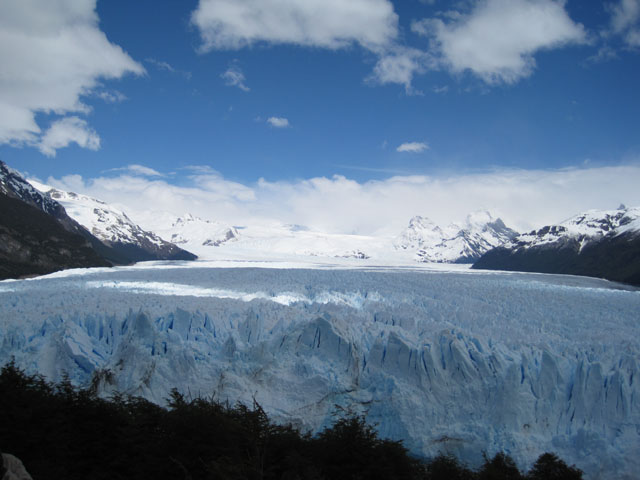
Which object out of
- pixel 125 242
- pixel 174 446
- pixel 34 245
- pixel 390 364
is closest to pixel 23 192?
pixel 34 245

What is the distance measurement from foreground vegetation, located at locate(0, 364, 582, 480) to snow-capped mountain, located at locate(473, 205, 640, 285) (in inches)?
2262

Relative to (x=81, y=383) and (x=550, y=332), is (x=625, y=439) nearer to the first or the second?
(x=550, y=332)

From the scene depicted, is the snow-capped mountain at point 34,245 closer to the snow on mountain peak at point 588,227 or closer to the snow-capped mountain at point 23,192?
the snow-capped mountain at point 23,192

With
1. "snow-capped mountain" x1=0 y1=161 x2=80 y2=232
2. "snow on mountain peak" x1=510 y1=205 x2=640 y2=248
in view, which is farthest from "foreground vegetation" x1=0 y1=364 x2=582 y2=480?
"snow on mountain peak" x1=510 y1=205 x2=640 y2=248

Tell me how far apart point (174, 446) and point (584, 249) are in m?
91.4

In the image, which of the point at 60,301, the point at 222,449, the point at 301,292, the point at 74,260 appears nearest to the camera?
the point at 222,449

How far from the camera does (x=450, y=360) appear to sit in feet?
46.9

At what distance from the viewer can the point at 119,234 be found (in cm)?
12006

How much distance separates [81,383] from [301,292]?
40.8ft

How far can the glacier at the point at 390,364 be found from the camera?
12328 millimetres

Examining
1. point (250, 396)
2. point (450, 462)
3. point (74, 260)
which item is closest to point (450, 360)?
point (450, 462)

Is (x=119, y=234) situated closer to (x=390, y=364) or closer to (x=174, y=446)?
(x=390, y=364)

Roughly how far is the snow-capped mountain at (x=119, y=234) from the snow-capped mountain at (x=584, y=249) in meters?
84.2

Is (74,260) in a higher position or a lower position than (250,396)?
higher
